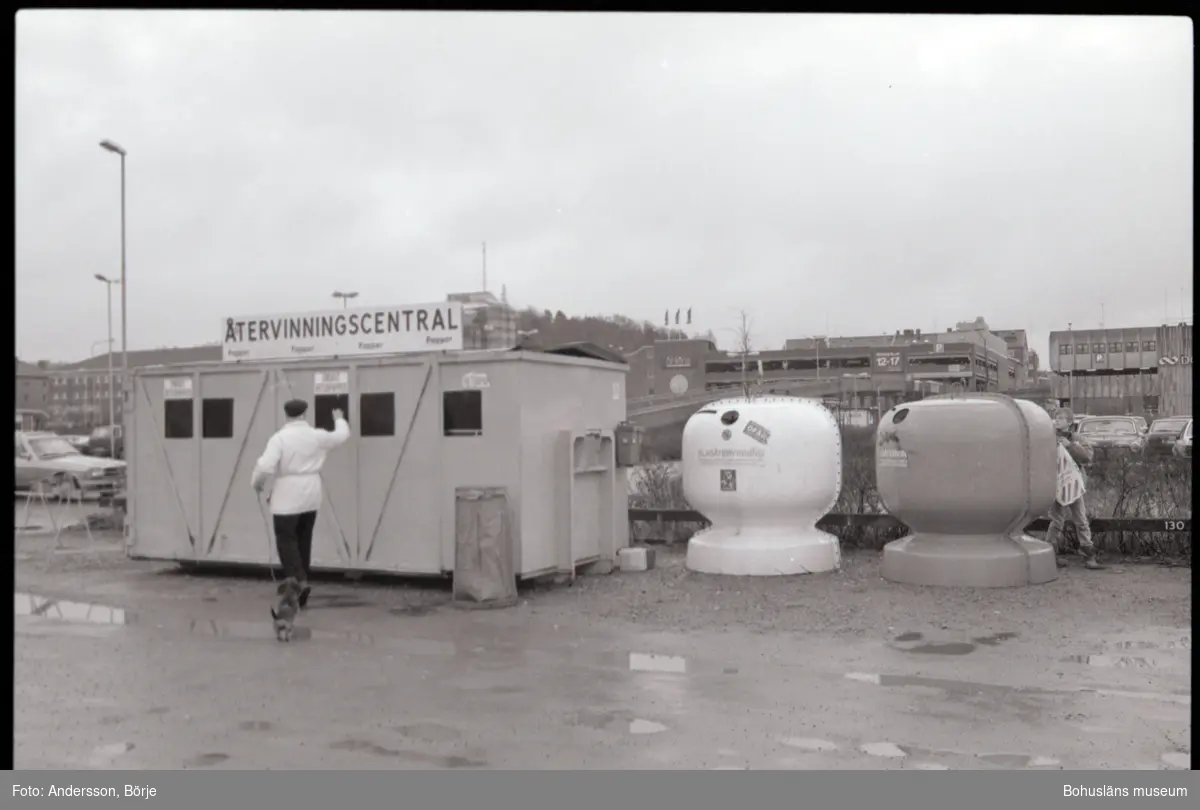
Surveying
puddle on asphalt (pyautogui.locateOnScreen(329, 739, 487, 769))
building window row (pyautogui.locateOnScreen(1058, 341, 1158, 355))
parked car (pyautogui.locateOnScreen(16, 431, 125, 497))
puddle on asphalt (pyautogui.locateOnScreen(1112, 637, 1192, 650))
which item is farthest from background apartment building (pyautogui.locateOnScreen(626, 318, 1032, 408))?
parked car (pyautogui.locateOnScreen(16, 431, 125, 497))

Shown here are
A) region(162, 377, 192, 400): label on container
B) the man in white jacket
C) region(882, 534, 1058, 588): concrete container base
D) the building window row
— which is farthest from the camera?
the building window row

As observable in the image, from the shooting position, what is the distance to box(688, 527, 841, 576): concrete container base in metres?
10.8

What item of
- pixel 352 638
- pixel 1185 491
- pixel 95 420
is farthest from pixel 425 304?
pixel 95 420

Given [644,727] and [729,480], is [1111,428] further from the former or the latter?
[644,727]

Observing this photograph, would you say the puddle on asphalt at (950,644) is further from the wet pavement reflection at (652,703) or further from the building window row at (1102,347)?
the building window row at (1102,347)

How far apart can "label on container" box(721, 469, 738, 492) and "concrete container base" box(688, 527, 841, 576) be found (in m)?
0.49

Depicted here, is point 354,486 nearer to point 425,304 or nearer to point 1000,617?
point 425,304

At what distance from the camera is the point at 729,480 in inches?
432

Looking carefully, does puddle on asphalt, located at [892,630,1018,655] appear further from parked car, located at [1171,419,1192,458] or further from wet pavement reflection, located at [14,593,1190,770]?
parked car, located at [1171,419,1192,458]

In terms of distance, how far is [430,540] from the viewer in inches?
404

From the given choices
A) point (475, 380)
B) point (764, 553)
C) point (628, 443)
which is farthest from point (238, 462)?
point (764, 553)

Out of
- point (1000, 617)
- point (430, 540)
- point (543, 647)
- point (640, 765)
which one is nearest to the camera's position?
point (640, 765)

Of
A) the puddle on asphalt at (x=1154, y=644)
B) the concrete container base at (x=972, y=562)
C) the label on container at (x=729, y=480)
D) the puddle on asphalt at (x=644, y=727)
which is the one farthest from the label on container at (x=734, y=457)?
the puddle on asphalt at (x=644, y=727)
